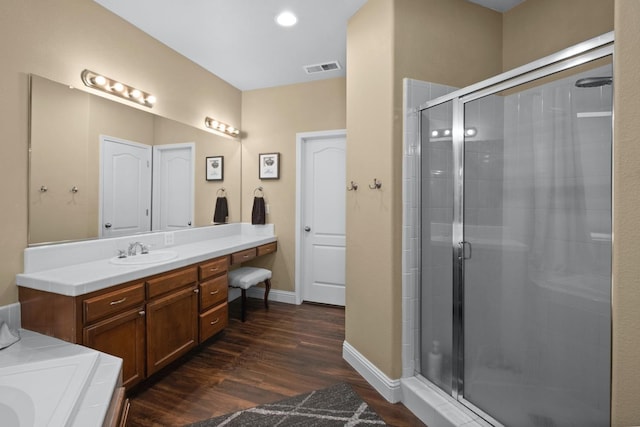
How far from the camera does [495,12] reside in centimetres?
235

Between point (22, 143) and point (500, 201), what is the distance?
9.14 ft

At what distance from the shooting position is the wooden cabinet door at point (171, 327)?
2.05 meters

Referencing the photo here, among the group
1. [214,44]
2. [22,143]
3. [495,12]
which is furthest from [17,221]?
[495,12]

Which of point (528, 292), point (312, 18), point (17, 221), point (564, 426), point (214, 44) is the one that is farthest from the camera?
point (214, 44)

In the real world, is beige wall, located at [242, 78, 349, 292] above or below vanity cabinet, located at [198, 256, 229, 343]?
above

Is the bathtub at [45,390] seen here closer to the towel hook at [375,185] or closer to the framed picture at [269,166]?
the towel hook at [375,185]

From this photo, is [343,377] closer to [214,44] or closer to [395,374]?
[395,374]

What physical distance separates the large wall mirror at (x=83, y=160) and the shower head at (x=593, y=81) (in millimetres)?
2907

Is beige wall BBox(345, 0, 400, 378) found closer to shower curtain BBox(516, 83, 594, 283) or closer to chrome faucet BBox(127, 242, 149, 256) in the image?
shower curtain BBox(516, 83, 594, 283)

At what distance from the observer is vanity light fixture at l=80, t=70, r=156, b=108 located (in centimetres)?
218

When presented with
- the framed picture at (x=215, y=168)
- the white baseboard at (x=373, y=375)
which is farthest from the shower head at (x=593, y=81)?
the framed picture at (x=215, y=168)

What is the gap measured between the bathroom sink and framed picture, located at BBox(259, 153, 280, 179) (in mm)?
1670

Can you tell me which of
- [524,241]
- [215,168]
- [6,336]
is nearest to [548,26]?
[524,241]

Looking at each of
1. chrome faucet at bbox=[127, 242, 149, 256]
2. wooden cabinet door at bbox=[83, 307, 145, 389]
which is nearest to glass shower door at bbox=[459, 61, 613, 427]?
wooden cabinet door at bbox=[83, 307, 145, 389]
